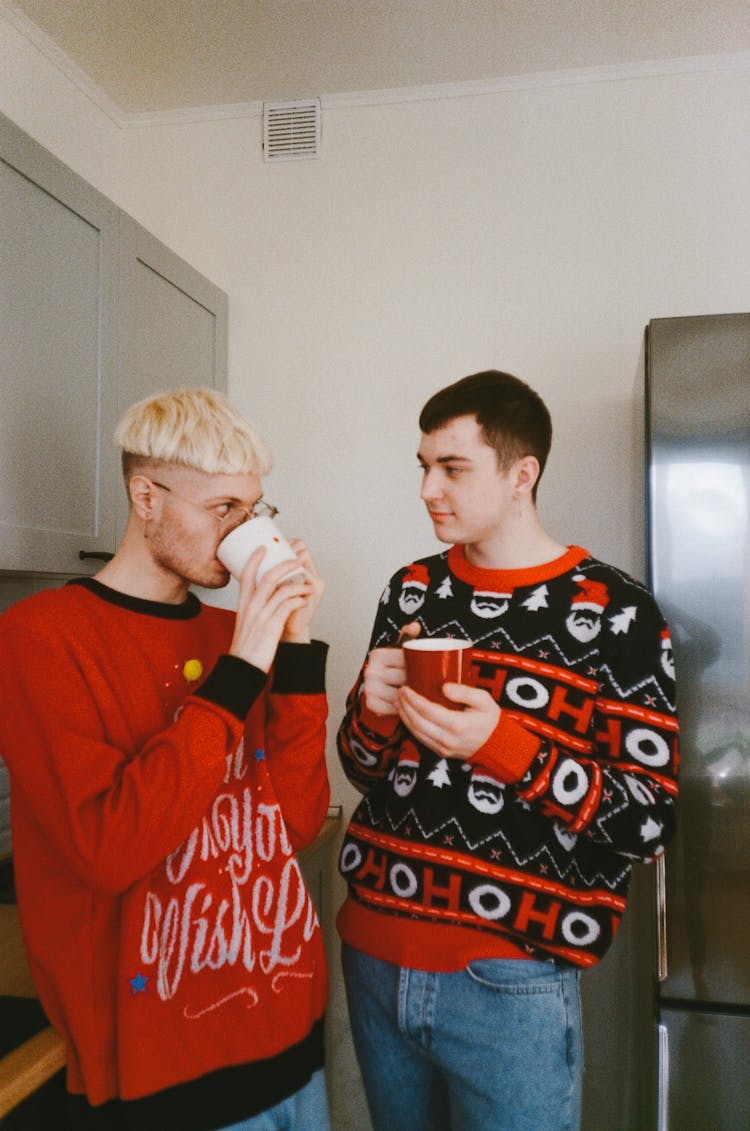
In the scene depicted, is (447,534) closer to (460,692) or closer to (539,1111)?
(460,692)

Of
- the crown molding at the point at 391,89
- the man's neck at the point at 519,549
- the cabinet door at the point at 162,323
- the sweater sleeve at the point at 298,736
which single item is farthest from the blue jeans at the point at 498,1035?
the crown molding at the point at 391,89

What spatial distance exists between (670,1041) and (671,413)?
108 cm

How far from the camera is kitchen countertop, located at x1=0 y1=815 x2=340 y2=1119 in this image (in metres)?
0.97

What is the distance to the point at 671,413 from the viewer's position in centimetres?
152

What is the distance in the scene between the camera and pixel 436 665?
1.03 metres

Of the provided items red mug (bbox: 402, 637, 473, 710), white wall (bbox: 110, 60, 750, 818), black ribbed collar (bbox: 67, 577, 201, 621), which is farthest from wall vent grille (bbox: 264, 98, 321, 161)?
red mug (bbox: 402, 637, 473, 710)

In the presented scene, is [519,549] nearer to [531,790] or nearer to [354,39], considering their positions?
[531,790]

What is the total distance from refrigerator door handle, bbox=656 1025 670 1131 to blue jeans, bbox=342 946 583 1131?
1.45 ft

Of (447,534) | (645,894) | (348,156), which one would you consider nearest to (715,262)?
(348,156)

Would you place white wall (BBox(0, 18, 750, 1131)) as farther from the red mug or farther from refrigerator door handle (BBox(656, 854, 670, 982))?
the red mug

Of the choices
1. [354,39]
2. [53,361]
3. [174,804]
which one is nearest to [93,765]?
[174,804]

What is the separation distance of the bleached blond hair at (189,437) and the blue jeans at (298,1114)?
30.6 inches

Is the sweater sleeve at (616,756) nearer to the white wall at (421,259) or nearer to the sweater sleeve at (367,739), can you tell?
the sweater sleeve at (367,739)

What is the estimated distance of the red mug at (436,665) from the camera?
40.3 inches
